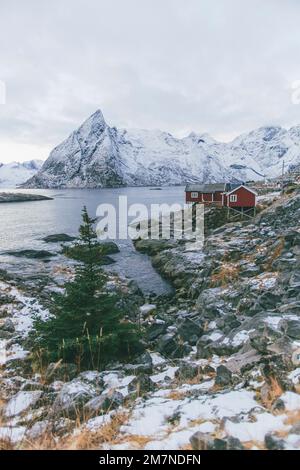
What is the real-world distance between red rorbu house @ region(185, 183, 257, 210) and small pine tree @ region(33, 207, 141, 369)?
3859cm

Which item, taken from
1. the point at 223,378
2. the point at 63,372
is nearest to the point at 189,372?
the point at 223,378

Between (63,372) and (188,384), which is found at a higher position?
(188,384)

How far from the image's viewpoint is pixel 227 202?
A: 47.8 metres

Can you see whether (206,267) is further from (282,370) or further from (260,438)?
(260,438)

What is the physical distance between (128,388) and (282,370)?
151 inches

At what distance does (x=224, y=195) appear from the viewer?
52.2m

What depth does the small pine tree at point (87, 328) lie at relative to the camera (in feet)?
33.8

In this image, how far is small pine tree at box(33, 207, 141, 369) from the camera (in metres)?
10.3

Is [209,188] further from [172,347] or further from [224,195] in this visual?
[172,347]

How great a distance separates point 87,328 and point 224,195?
45.4m

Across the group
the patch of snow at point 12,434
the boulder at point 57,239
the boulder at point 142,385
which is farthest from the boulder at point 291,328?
the boulder at point 57,239

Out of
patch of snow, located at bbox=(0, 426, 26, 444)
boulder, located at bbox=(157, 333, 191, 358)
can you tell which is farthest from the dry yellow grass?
boulder, located at bbox=(157, 333, 191, 358)
